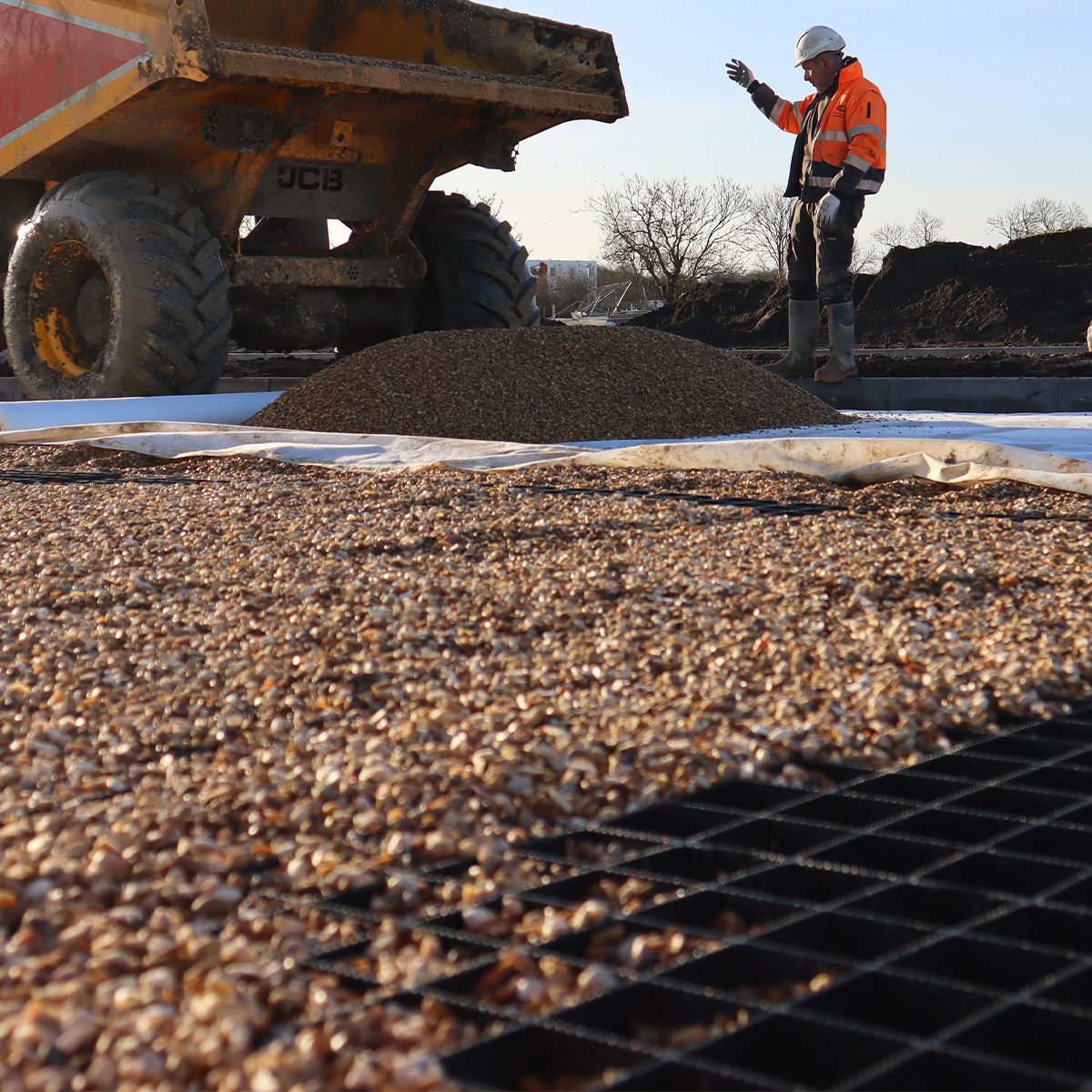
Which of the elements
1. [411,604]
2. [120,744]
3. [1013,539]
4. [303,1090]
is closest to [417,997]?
[303,1090]

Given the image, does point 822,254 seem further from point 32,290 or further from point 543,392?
point 32,290

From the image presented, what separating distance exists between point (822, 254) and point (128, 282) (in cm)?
384

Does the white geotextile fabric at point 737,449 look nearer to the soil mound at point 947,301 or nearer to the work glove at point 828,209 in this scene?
the work glove at point 828,209

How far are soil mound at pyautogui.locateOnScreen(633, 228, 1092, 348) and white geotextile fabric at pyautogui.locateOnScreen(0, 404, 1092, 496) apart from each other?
28.3 feet

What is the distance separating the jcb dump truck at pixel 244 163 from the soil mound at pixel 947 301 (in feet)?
23.1

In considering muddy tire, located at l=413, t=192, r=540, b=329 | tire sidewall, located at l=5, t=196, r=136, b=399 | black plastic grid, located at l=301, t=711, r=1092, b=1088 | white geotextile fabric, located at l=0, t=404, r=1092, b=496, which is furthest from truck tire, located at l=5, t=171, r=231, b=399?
black plastic grid, located at l=301, t=711, r=1092, b=1088

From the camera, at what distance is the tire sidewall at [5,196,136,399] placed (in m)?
5.80

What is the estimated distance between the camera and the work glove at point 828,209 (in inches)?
260

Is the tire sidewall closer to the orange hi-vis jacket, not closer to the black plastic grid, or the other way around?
the orange hi-vis jacket

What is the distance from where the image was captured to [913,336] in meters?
14.3

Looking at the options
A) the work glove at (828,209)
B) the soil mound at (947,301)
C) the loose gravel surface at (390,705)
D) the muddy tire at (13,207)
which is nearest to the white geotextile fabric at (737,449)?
the loose gravel surface at (390,705)

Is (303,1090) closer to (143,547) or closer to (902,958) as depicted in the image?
(902,958)

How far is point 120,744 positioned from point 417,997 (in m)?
0.85

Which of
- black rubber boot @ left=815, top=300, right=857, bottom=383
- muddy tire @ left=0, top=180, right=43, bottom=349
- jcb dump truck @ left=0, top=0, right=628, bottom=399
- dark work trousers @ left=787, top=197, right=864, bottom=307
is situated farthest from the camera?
black rubber boot @ left=815, top=300, right=857, bottom=383
